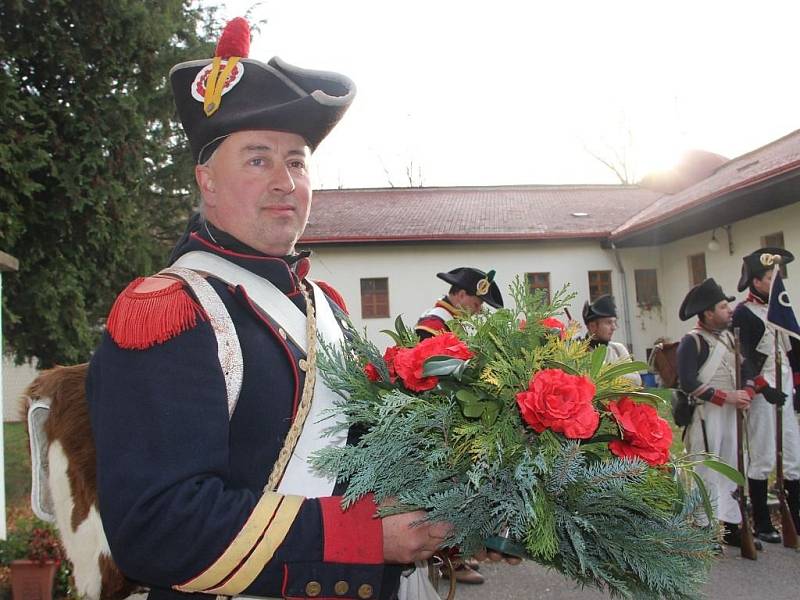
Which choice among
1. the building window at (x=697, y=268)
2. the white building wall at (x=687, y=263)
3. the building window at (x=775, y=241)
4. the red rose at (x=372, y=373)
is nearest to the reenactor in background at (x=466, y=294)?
the red rose at (x=372, y=373)

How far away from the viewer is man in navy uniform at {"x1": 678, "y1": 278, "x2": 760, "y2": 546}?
588 cm

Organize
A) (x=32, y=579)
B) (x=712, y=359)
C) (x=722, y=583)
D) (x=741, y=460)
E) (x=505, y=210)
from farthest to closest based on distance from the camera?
(x=505, y=210) < (x=712, y=359) < (x=741, y=460) < (x=722, y=583) < (x=32, y=579)

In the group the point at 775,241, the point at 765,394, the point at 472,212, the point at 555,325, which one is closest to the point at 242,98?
the point at 555,325

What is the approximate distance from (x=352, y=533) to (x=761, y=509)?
5985 millimetres

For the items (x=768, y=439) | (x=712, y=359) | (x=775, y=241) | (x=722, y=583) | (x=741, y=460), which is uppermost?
(x=775, y=241)

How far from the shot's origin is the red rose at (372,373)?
1580mm

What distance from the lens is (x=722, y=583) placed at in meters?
5.05

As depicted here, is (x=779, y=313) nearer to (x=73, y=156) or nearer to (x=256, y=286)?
(x=256, y=286)

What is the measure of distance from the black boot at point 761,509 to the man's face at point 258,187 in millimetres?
5839

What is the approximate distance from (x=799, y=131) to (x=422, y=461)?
17.5 meters

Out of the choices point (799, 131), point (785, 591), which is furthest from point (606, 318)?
point (799, 131)

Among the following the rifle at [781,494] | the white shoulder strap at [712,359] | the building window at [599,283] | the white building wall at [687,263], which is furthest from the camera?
the building window at [599,283]

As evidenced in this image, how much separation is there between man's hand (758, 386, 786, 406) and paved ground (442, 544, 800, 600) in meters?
1.24

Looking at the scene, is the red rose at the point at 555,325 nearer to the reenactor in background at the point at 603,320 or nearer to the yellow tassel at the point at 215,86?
the yellow tassel at the point at 215,86
